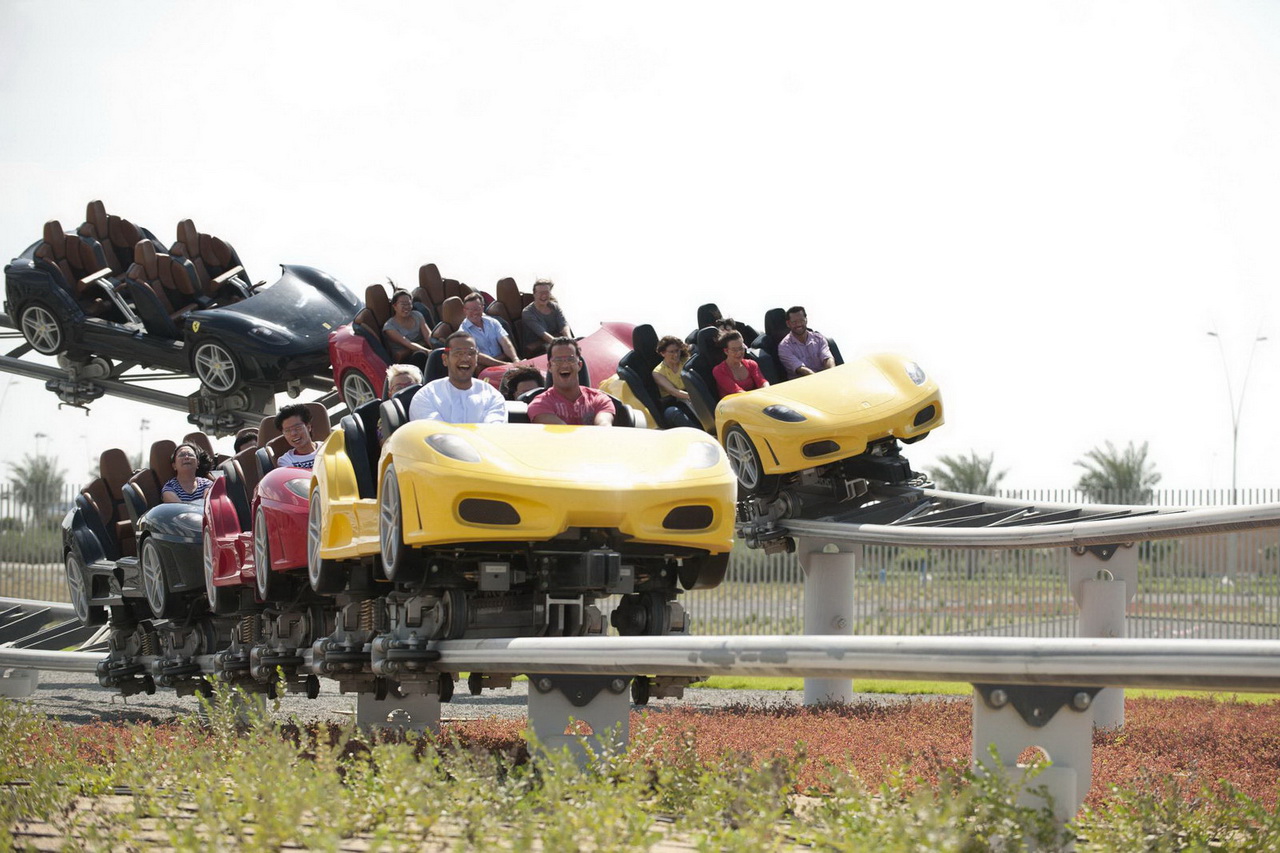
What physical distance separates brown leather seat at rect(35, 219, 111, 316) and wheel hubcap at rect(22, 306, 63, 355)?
42 cm

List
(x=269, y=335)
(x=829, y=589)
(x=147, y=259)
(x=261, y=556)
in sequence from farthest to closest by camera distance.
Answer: (x=147, y=259) < (x=269, y=335) < (x=829, y=589) < (x=261, y=556)

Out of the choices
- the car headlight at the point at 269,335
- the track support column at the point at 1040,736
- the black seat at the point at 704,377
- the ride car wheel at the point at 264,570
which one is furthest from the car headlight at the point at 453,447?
the car headlight at the point at 269,335

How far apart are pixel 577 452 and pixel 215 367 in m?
9.65

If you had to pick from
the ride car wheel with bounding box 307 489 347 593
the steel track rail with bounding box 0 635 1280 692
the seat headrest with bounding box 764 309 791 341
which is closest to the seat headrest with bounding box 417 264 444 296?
the seat headrest with bounding box 764 309 791 341

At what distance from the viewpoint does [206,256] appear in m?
17.1

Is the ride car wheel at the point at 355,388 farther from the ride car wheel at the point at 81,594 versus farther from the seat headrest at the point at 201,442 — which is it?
the ride car wheel at the point at 81,594

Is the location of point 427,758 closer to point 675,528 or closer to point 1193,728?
point 675,528

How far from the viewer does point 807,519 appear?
12.1 meters

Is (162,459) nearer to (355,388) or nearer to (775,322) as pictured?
(355,388)

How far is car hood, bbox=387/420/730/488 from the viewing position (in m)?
6.65

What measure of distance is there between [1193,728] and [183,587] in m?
6.95

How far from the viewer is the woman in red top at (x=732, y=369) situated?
43.1ft

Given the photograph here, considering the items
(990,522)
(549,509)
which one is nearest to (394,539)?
(549,509)

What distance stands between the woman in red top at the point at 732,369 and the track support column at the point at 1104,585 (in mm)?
3608
